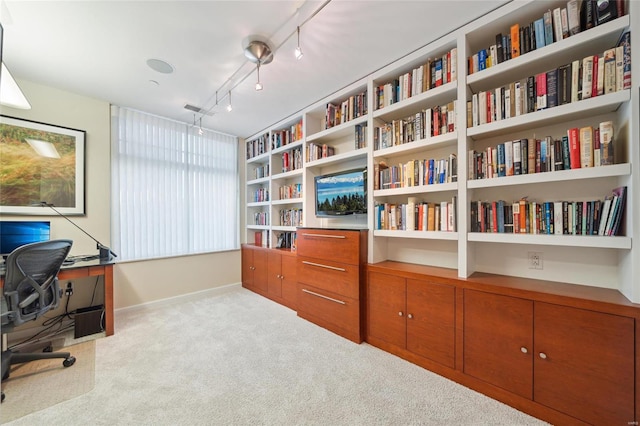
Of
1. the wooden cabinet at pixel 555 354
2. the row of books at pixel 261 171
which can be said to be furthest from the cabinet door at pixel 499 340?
the row of books at pixel 261 171

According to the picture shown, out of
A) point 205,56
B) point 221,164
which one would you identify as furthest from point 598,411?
point 221,164

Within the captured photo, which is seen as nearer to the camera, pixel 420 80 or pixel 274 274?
→ pixel 420 80

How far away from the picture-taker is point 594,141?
58.3 inches

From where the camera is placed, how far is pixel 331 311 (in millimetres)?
2633

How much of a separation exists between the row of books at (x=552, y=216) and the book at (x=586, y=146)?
0.22 m

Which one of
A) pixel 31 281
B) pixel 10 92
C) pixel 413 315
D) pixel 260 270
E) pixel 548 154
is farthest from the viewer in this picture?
pixel 260 270

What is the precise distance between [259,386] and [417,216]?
1843 millimetres

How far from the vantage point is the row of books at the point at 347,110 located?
261cm

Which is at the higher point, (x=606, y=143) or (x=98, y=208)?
(x=606, y=143)

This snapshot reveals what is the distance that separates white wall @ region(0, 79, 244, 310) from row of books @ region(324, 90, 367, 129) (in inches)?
110

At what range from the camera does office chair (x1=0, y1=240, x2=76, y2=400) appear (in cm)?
184

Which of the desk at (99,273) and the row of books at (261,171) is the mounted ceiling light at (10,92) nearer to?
the desk at (99,273)

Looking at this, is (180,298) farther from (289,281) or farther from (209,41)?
(209,41)

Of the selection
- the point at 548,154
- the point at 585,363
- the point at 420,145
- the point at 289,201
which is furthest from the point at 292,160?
the point at 585,363
